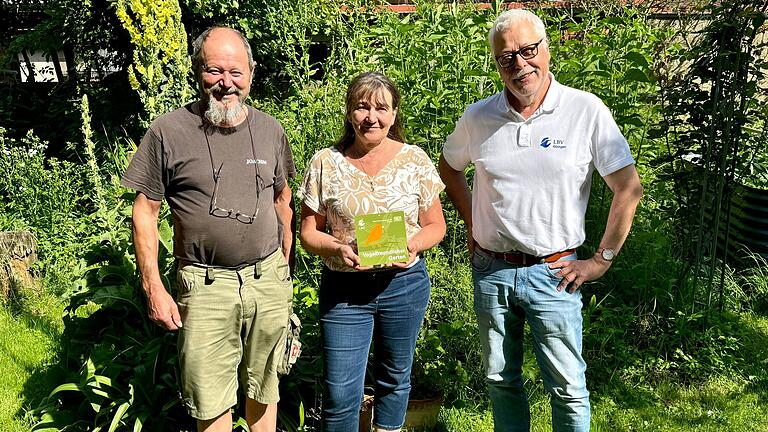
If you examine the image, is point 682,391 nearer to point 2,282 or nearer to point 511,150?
point 511,150

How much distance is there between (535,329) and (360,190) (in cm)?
85

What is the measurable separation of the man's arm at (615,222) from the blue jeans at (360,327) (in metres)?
0.58

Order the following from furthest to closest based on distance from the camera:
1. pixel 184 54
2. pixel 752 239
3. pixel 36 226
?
1. pixel 36 226
2. pixel 752 239
3. pixel 184 54

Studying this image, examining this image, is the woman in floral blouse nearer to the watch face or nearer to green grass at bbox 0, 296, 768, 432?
the watch face

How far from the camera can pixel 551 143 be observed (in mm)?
2312

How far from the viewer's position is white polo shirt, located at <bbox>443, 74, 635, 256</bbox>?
2.30m

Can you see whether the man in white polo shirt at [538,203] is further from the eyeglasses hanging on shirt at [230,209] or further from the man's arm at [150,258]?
the man's arm at [150,258]

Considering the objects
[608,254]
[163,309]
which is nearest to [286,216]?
[163,309]

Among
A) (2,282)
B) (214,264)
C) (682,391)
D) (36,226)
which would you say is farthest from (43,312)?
(682,391)

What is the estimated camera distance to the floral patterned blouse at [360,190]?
2490mm

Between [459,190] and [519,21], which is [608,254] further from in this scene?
[519,21]

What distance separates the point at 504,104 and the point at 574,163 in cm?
35

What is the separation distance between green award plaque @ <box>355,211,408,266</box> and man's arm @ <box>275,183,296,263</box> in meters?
0.50

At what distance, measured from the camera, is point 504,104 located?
244 centimetres
